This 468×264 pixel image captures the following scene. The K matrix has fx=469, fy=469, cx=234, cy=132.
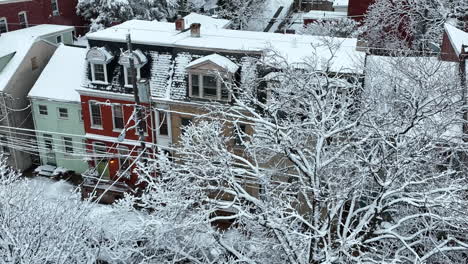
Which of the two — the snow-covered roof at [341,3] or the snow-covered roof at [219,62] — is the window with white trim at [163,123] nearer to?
the snow-covered roof at [219,62]

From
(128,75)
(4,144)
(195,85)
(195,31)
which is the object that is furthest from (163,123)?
(4,144)

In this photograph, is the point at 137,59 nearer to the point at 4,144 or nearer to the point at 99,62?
the point at 99,62

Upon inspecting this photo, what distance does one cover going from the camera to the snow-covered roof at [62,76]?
88.0 feet

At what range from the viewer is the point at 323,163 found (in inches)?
552

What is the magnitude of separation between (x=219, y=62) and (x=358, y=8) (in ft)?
69.9

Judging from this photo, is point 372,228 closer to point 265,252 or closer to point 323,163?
point 323,163

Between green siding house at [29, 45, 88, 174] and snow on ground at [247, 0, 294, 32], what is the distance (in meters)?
23.8

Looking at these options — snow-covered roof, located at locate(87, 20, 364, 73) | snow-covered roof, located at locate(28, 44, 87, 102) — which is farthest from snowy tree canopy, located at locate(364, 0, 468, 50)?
snow-covered roof, located at locate(28, 44, 87, 102)

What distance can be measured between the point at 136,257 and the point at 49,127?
47.8ft

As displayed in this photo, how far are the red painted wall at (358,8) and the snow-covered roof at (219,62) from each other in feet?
66.5

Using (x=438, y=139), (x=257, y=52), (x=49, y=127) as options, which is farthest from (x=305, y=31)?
(x=438, y=139)

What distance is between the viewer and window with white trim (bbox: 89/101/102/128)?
2586cm

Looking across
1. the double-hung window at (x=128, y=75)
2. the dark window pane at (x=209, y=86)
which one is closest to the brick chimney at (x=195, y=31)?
the dark window pane at (x=209, y=86)

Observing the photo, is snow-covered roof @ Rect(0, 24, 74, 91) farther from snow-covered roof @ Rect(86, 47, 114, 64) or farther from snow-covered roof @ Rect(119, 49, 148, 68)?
snow-covered roof @ Rect(119, 49, 148, 68)
